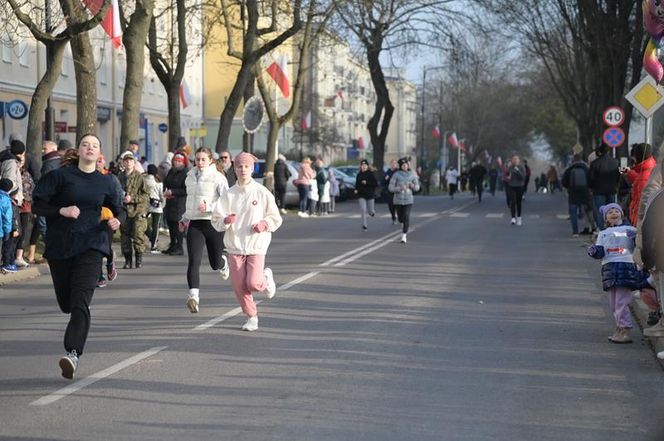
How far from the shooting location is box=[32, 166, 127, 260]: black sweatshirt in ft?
30.4

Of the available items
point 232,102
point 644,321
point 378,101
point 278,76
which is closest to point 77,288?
point 644,321

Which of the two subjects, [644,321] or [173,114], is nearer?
[644,321]

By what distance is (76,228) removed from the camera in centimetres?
929

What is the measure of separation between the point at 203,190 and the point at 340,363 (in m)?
4.83

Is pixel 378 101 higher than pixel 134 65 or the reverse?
higher

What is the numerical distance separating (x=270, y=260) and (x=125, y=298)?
5.99 meters

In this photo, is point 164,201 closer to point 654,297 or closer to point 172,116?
point 172,116

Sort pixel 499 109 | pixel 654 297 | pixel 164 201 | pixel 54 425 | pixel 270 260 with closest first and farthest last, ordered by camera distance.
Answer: pixel 54 425, pixel 654 297, pixel 270 260, pixel 164 201, pixel 499 109

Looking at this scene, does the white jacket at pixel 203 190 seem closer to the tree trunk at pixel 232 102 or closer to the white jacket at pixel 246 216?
the white jacket at pixel 246 216

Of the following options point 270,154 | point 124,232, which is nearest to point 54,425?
point 124,232

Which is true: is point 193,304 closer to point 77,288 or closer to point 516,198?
point 77,288

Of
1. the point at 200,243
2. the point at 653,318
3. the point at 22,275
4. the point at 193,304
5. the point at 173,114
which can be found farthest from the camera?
the point at 173,114

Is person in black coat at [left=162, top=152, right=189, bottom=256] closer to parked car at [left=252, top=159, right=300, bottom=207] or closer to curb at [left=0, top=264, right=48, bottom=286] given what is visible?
curb at [left=0, top=264, right=48, bottom=286]

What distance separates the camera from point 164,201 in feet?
75.5
